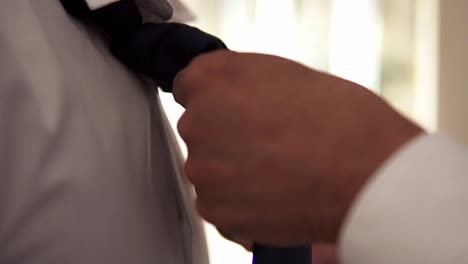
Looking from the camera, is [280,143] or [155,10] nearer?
[280,143]

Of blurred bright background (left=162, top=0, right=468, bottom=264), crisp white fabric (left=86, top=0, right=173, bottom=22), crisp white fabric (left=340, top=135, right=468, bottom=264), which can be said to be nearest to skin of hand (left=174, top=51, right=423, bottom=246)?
crisp white fabric (left=340, top=135, right=468, bottom=264)

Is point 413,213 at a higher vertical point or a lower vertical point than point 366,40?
higher

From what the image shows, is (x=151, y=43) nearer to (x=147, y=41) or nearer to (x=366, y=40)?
(x=147, y=41)

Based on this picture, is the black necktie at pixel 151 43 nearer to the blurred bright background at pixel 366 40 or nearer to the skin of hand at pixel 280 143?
the skin of hand at pixel 280 143

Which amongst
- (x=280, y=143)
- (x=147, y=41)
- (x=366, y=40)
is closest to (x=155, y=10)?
(x=147, y=41)

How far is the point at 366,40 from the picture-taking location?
132 cm

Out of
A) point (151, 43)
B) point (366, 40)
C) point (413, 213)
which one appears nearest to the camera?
point (413, 213)

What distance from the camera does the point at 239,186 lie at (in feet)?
1.10

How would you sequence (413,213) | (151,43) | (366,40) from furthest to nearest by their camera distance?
(366,40) < (151,43) < (413,213)

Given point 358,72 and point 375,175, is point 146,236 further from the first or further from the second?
point 358,72

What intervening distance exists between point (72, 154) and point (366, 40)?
104 centimetres

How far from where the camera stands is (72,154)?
14.1 inches

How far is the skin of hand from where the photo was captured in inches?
12.2

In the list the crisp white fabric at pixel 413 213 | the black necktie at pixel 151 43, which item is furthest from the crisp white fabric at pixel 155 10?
the crisp white fabric at pixel 413 213
